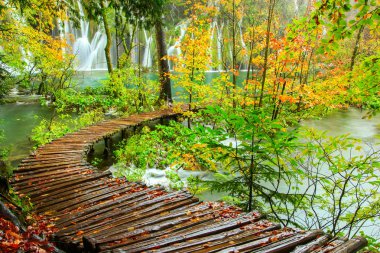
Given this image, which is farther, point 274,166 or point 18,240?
point 274,166

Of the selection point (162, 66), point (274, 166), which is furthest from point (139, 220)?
point (162, 66)

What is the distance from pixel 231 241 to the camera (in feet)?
9.93

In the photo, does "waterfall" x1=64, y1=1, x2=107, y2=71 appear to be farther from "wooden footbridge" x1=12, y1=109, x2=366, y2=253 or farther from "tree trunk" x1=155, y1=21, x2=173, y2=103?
"wooden footbridge" x1=12, y1=109, x2=366, y2=253

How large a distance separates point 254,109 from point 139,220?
148 inches

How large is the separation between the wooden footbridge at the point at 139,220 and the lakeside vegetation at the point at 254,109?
0.93 meters

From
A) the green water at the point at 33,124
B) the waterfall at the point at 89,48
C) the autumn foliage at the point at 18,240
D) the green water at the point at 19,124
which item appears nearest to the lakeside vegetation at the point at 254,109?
the green water at the point at 19,124

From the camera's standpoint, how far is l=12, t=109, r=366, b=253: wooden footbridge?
2.92 meters

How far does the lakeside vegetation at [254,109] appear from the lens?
154 inches

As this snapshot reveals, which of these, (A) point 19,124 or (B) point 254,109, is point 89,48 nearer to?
(A) point 19,124

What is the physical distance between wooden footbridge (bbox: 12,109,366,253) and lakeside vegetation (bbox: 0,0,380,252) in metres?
0.93

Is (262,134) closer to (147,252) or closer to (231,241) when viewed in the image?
(231,241)

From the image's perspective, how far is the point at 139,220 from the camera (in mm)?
3695

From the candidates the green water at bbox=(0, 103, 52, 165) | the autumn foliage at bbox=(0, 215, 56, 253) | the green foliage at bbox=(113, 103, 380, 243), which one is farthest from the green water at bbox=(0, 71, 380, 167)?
the autumn foliage at bbox=(0, 215, 56, 253)

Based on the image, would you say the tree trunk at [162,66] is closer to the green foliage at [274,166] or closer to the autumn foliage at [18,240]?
the green foliage at [274,166]
